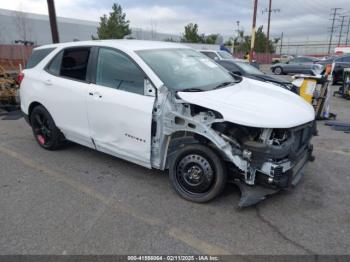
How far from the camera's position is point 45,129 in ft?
16.8

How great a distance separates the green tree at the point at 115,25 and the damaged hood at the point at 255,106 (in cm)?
3602

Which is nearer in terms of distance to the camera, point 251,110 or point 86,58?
point 251,110

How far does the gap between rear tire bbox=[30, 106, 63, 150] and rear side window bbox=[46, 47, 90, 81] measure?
70 cm

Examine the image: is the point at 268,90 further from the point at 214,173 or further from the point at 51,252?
the point at 51,252

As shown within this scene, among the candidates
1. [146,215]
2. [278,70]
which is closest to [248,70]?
[146,215]

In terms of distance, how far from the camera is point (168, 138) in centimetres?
361

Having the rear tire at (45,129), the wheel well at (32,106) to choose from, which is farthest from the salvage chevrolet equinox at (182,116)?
the wheel well at (32,106)

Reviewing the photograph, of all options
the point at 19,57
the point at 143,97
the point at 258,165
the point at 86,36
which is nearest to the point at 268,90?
the point at 258,165

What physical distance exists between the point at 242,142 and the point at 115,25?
37684 millimetres

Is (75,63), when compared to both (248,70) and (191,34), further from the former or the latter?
(191,34)

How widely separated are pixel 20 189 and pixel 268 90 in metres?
3.38

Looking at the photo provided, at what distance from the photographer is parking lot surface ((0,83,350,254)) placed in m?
2.80

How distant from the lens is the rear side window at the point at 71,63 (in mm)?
4355

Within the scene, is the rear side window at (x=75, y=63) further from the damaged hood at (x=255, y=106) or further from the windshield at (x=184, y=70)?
the damaged hood at (x=255, y=106)
